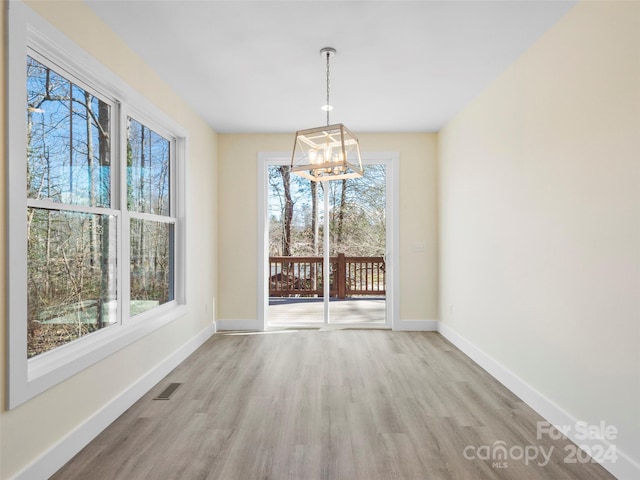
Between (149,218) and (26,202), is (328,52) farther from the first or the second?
(26,202)

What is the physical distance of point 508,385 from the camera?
3.20 meters

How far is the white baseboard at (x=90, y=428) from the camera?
1959mm

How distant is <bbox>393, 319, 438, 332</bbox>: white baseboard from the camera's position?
520 cm

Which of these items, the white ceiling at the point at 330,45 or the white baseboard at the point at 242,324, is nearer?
the white ceiling at the point at 330,45

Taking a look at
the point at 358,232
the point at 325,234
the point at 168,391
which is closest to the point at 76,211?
the point at 168,391

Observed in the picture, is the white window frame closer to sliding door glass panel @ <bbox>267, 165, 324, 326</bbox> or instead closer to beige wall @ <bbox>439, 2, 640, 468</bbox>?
sliding door glass panel @ <bbox>267, 165, 324, 326</bbox>

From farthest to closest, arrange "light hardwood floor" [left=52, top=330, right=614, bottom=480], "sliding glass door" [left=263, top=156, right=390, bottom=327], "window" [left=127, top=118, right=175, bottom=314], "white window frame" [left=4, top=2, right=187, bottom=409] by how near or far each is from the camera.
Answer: "sliding glass door" [left=263, top=156, right=390, bottom=327] → "window" [left=127, top=118, right=175, bottom=314] → "light hardwood floor" [left=52, top=330, right=614, bottom=480] → "white window frame" [left=4, top=2, right=187, bottom=409]

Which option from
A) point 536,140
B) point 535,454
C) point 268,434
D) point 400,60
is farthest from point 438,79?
point 268,434

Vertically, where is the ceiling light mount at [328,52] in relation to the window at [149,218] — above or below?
above

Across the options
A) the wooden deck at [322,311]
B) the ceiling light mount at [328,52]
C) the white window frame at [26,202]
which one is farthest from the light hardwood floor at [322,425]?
the ceiling light mount at [328,52]

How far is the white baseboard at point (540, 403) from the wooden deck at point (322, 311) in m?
1.45

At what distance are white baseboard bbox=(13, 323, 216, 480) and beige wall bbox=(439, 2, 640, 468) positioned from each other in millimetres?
2921

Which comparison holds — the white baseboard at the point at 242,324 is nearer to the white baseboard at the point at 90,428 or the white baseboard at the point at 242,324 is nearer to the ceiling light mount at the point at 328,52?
the white baseboard at the point at 90,428

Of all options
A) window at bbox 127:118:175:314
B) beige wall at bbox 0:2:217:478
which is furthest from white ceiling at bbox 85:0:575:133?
window at bbox 127:118:175:314
